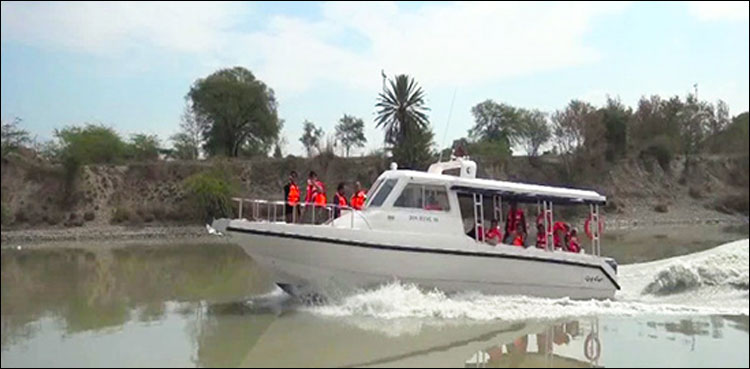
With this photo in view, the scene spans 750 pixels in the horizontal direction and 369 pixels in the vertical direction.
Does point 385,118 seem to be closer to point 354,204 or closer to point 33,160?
point 354,204

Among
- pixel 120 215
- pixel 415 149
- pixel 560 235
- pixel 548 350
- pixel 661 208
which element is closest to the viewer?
pixel 548 350

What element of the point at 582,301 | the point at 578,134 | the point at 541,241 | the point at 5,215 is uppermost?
the point at 578,134

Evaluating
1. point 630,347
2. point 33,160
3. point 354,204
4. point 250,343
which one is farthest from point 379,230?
point 33,160

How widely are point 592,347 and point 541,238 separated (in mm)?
4657

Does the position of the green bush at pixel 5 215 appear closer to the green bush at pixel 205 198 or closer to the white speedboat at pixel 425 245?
the white speedboat at pixel 425 245

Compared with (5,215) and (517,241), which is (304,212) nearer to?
(517,241)

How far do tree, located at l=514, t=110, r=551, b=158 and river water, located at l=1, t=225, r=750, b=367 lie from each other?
4672cm

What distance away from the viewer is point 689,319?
10727 mm

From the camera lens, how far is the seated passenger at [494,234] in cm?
1307

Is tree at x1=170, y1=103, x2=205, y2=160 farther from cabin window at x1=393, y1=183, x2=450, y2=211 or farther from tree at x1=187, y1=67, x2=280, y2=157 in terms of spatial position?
cabin window at x1=393, y1=183, x2=450, y2=211

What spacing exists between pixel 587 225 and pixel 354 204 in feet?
15.1

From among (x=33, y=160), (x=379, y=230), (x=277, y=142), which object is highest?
(x=277, y=142)

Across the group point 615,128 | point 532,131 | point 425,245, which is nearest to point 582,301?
point 425,245

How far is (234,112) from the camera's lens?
58.8 metres
